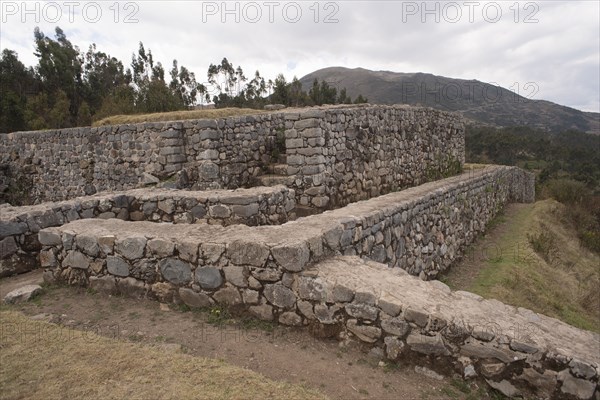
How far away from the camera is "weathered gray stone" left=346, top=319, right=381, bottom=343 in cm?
400

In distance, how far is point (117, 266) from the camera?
17.3 ft

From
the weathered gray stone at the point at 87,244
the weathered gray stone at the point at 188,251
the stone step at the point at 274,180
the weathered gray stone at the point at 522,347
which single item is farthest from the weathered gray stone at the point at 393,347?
the stone step at the point at 274,180

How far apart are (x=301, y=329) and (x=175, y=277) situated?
176 centimetres

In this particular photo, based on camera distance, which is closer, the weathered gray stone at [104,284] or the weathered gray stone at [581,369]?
the weathered gray stone at [581,369]

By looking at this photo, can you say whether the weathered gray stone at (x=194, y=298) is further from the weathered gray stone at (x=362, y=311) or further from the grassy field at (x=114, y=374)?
the weathered gray stone at (x=362, y=311)

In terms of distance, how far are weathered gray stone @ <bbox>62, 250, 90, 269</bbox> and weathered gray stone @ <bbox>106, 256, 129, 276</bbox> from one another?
42 centimetres

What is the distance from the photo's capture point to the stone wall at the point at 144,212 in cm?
643

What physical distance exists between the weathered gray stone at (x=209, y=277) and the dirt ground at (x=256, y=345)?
1.15 ft

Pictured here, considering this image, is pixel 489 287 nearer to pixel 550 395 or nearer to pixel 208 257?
pixel 550 395

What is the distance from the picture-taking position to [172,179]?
9922 mm

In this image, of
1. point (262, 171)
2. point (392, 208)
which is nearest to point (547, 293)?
point (392, 208)

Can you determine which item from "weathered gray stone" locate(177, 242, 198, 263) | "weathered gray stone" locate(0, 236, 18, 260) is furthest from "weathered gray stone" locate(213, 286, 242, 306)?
"weathered gray stone" locate(0, 236, 18, 260)

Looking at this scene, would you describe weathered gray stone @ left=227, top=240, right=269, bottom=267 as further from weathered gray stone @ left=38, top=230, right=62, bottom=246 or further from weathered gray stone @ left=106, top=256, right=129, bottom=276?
weathered gray stone @ left=38, top=230, right=62, bottom=246

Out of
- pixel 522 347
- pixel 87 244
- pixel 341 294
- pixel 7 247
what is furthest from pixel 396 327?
pixel 7 247
